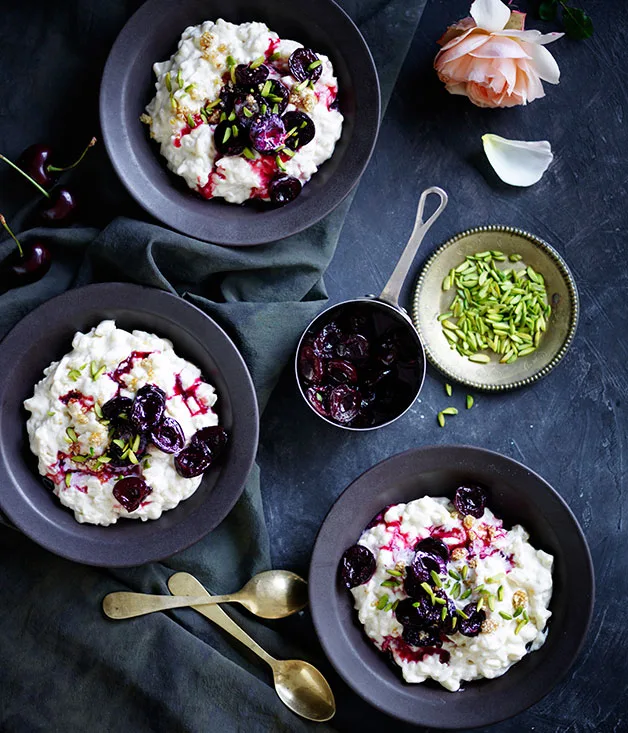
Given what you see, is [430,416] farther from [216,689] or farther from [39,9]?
[39,9]

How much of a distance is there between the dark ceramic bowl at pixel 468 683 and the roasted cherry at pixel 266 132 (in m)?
1.29

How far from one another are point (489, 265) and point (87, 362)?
1736 mm

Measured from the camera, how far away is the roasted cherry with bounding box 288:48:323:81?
124 inches

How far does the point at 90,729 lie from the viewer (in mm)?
3258

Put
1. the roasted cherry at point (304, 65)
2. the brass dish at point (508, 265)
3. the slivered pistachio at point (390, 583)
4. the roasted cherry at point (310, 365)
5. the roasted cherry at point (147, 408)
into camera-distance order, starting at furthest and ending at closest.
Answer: the brass dish at point (508, 265)
the roasted cherry at point (310, 365)
the roasted cherry at point (304, 65)
the slivered pistachio at point (390, 583)
the roasted cherry at point (147, 408)

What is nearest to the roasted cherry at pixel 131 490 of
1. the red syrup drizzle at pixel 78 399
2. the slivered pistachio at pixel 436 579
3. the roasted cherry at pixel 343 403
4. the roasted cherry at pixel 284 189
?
the red syrup drizzle at pixel 78 399

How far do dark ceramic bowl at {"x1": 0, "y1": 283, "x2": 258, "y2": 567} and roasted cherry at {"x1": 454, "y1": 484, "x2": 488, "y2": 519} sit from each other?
822 mm

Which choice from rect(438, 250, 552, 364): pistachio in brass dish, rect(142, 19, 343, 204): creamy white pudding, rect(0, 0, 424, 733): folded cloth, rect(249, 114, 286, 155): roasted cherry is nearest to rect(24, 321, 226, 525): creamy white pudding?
rect(0, 0, 424, 733): folded cloth

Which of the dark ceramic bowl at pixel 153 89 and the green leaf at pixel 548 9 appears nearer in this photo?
the dark ceramic bowl at pixel 153 89

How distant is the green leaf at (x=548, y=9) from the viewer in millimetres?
3557

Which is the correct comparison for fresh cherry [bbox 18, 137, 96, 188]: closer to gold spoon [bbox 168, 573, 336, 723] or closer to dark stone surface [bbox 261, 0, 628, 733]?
dark stone surface [bbox 261, 0, 628, 733]

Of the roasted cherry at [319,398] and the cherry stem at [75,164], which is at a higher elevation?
the cherry stem at [75,164]

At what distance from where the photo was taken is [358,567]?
10.2ft

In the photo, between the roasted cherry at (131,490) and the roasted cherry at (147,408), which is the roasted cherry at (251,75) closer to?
the roasted cherry at (147,408)
